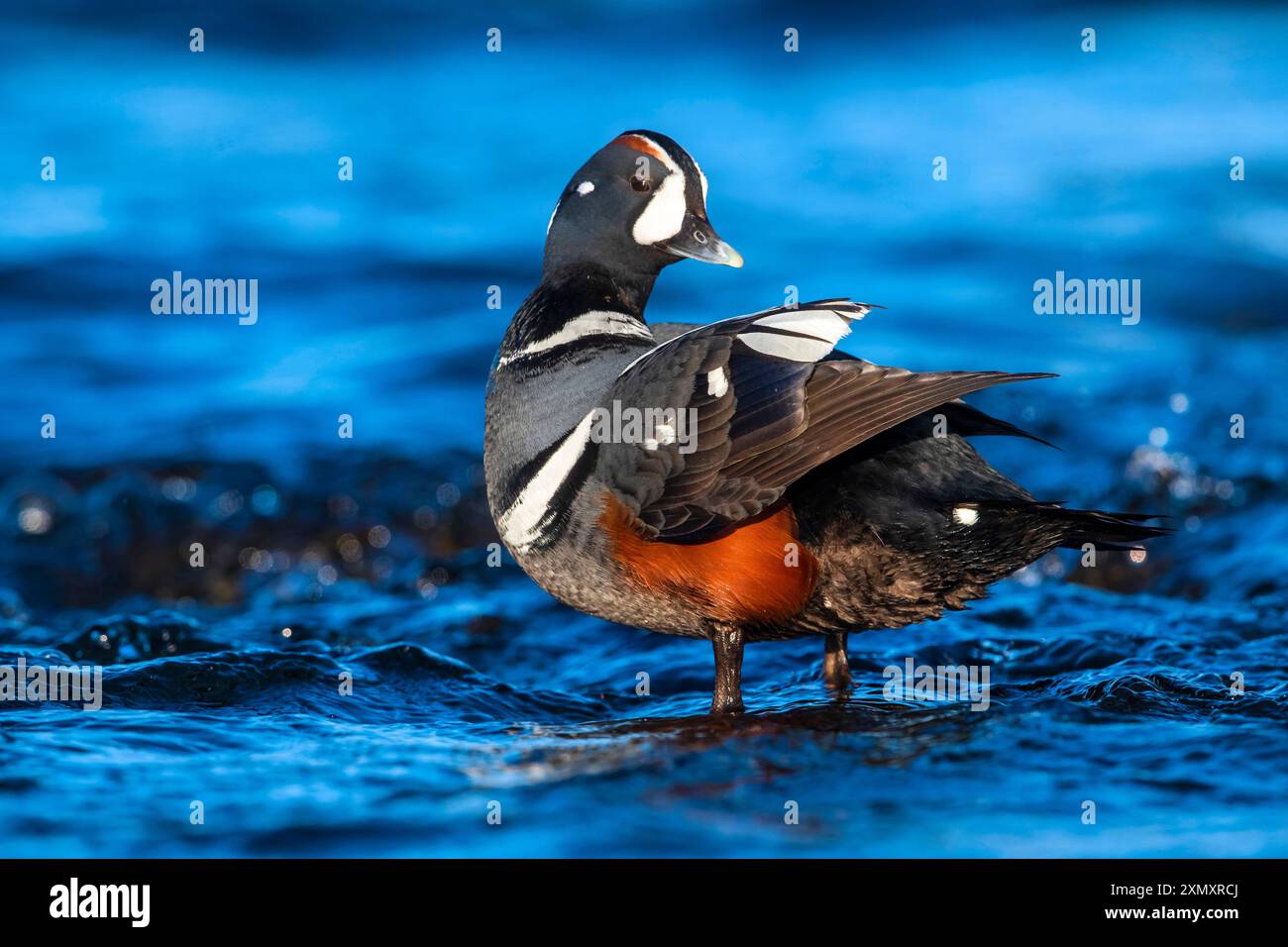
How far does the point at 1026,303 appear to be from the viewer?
38.2ft

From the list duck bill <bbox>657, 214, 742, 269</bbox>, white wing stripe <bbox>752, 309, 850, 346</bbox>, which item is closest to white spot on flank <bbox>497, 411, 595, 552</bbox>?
white wing stripe <bbox>752, 309, 850, 346</bbox>

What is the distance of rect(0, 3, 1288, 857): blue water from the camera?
4.33 metres

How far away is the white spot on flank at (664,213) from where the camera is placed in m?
5.47

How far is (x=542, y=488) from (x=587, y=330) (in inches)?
27.0

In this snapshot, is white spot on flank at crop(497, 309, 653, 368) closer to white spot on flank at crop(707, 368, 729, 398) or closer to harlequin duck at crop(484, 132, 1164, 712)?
harlequin duck at crop(484, 132, 1164, 712)

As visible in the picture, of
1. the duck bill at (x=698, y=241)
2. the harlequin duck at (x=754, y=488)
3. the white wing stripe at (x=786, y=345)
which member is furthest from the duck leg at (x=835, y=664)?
the duck bill at (x=698, y=241)

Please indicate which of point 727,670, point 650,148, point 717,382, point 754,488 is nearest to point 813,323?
point 717,382

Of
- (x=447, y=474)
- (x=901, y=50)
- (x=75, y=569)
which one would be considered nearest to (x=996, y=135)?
(x=901, y=50)

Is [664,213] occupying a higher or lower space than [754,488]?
higher

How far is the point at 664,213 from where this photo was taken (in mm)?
5492

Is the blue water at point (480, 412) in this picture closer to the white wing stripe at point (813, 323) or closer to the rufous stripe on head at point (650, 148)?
the white wing stripe at point (813, 323)

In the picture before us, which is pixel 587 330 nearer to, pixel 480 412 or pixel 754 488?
pixel 754 488

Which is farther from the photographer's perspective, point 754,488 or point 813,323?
point 813,323

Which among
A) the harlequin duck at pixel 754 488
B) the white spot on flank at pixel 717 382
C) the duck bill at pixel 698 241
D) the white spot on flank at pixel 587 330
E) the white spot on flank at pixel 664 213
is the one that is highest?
the white spot on flank at pixel 664 213
